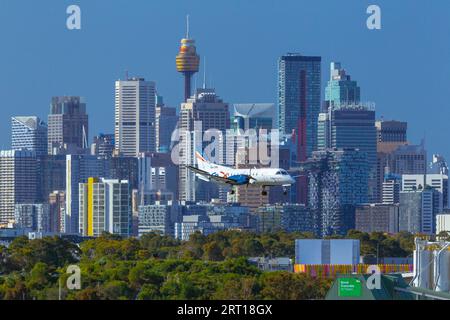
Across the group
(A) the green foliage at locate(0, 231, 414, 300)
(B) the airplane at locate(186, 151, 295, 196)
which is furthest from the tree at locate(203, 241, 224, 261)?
(B) the airplane at locate(186, 151, 295, 196)

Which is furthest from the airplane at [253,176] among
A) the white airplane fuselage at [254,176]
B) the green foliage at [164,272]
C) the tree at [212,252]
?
the tree at [212,252]

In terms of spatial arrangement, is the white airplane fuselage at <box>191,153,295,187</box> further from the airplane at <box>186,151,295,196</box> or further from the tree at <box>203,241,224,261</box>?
the tree at <box>203,241,224,261</box>

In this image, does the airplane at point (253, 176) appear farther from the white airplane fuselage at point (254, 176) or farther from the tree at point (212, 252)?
the tree at point (212, 252)

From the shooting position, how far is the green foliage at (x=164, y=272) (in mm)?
58344

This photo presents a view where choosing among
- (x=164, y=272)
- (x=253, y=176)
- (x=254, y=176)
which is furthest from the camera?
(x=254, y=176)

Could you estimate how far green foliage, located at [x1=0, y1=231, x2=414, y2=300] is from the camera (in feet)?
191

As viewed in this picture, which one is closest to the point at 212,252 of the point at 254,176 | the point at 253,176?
the point at 254,176

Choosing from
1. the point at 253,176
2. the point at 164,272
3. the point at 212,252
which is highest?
the point at 253,176

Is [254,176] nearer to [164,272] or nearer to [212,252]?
[164,272]

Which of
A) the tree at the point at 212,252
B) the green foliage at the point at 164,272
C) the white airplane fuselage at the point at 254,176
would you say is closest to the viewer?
the green foliage at the point at 164,272

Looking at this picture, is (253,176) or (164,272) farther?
(253,176)

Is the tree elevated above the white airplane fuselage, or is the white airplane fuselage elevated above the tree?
the white airplane fuselage

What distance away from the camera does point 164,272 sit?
82.1m
